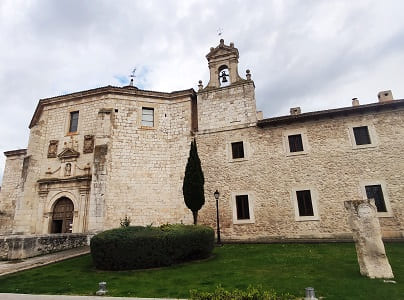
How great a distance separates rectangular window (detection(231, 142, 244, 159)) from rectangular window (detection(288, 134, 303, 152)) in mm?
2932

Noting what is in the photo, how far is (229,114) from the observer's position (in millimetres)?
17344

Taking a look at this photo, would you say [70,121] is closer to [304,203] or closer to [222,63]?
[222,63]

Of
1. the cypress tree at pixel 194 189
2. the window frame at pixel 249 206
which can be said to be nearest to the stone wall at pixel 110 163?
the cypress tree at pixel 194 189

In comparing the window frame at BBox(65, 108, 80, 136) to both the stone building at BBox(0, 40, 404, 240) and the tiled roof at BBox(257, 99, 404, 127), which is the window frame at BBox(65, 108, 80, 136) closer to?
the stone building at BBox(0, 40, 404, 240)

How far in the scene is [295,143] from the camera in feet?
51.9

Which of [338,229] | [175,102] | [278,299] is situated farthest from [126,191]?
[278,299]

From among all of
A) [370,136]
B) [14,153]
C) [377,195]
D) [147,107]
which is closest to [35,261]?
[147,107]

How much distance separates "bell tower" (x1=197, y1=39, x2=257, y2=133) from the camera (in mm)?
17062

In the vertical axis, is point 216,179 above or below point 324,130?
below

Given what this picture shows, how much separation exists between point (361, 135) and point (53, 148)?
1939 cm

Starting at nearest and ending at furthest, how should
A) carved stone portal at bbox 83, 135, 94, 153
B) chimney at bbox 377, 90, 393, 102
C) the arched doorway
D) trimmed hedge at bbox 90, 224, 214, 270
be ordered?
trimmed hedge at bbox 90, 224, 214, 270
chimney at bbox 377, 90, 393, 102
the arched doorway
carved stone portal at bbox 83, 135, 94, 153

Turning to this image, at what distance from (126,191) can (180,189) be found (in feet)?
10.9

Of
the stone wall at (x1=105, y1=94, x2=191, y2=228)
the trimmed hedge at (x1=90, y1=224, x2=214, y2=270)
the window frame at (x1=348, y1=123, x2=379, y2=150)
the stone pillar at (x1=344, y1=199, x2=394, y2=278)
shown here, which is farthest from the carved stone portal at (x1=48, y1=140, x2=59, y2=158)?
the window frame at (x1=348, y1=123, x2=379, y2=150)

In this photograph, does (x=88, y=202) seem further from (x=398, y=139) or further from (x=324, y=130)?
(x=398, y=139)
